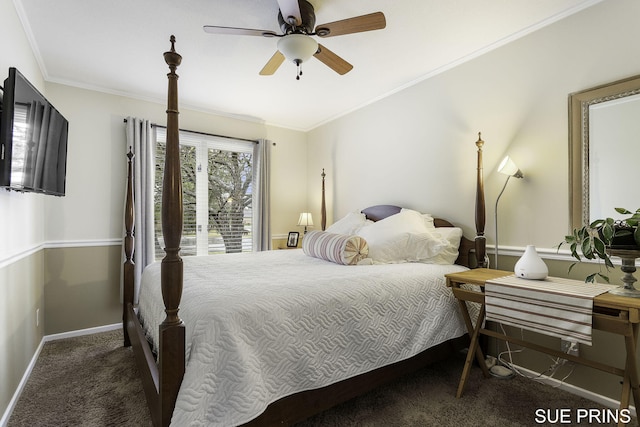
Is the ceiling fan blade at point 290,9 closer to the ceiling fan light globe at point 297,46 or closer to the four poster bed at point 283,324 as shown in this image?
the ceiling fan light globe at point 297,46

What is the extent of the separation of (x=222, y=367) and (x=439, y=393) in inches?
58.3

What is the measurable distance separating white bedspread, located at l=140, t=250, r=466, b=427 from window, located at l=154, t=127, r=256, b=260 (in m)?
1.62

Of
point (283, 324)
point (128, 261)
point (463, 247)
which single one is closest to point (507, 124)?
point (463, 247)

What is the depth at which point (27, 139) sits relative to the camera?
1794 mm

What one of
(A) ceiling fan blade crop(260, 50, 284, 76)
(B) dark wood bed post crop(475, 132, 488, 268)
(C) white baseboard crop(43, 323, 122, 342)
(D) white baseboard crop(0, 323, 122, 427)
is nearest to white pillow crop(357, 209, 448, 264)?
(B) dark wood bed post crop(475, 132, 488, 268)

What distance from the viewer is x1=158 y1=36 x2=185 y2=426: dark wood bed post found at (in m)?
1.25

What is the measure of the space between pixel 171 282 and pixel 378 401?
1.46 m

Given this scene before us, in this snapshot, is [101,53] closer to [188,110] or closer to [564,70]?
[188,110]

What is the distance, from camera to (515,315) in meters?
1.72

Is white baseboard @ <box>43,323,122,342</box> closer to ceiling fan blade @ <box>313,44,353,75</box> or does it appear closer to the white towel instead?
ceiling fan blade @ <box>313,44,353,75</box>

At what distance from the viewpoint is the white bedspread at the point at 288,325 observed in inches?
50.6

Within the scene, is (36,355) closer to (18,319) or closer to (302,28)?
(18,319)

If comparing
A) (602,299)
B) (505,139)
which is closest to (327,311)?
(602,299)

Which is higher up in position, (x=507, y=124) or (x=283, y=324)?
(x=507, y=124)
